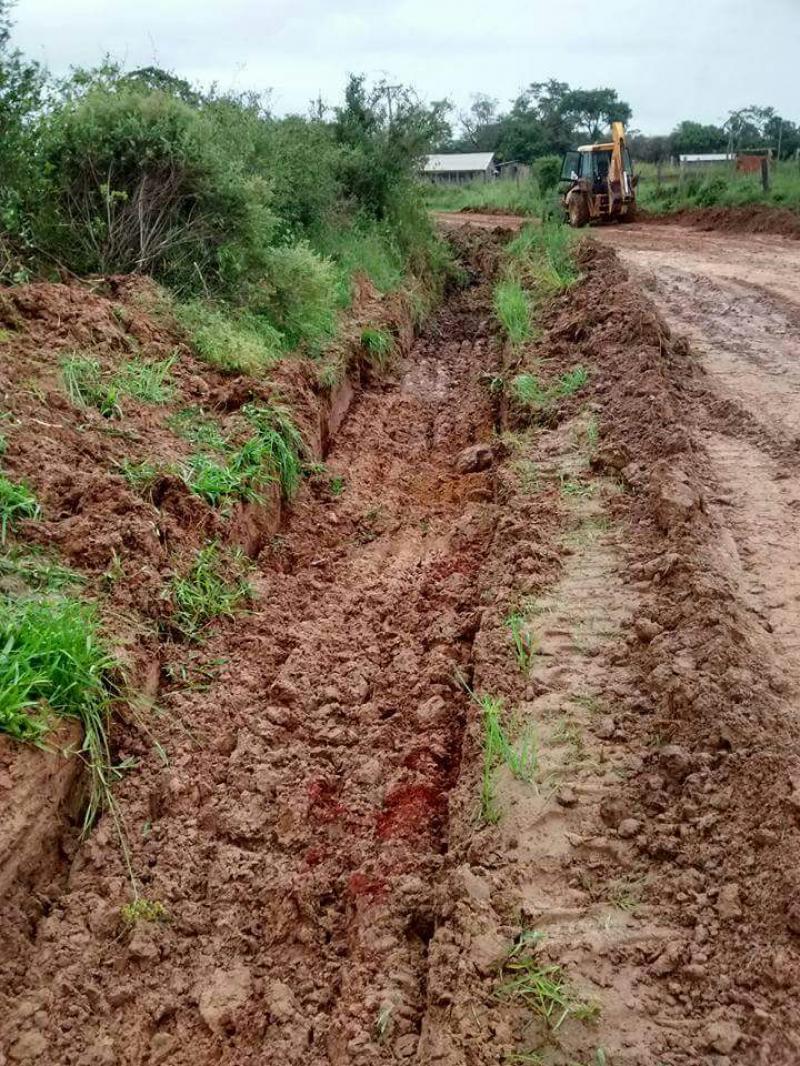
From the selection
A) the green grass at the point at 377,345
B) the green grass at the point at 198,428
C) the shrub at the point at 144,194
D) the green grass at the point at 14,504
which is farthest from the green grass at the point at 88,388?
the green grass at the point at 377,345

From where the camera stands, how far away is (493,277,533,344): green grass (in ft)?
27.7

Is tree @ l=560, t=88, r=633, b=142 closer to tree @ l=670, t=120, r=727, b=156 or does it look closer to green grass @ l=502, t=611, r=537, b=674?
tree @ l=670, t=120, r=727, b=156

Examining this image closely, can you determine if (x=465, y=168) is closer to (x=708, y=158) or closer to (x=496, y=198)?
(x=708, y=158)

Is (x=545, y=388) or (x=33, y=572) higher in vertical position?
(x=545, y=388)

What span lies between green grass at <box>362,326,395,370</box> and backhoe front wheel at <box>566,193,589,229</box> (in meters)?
11.5

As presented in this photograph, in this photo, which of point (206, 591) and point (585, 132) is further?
point (585, 132)

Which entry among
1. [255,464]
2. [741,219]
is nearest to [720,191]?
[741,219]

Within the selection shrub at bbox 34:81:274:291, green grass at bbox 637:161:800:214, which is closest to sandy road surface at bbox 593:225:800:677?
shrub at bbox 34:81:274:291

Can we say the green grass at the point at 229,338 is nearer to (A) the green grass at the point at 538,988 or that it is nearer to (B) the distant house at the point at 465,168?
(A) the green grass at the point at 538,988

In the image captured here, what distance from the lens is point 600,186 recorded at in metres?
18.7

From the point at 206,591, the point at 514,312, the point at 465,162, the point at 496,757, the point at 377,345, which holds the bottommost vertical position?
the point at 496,757

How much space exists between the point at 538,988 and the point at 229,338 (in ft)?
16.5

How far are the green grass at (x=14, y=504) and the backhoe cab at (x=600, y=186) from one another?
1694 centimetres

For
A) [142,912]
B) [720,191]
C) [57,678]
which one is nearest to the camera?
[142,912]
